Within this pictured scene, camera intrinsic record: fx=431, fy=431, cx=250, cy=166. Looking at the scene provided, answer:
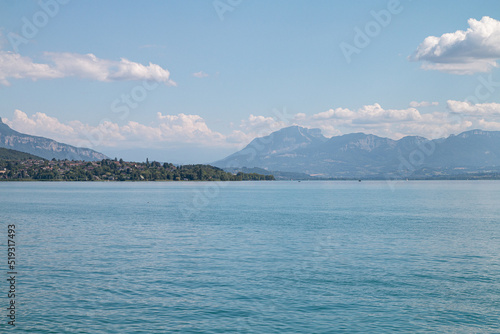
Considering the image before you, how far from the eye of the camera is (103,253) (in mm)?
55062

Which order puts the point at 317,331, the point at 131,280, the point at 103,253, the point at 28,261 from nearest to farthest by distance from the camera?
the point at 317,331 → the point at 131,280 → the point at 28,261 → the point at 103,253

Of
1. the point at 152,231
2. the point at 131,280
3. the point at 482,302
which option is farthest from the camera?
the point at 152,231

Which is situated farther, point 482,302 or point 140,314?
point 482,302

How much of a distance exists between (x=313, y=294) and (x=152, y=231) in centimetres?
4720

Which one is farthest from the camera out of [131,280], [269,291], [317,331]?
[131,280]

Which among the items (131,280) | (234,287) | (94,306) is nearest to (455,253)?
(234,287)

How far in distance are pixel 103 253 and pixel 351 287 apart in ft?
106

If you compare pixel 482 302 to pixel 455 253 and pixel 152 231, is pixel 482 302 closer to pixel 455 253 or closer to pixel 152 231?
pixel 455 253

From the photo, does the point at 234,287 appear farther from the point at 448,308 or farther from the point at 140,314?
the point at 448,308

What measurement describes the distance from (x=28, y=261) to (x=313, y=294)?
110 feet

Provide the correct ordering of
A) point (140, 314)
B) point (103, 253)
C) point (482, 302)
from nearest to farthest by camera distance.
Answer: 1. point (140, 314)
2. point (482, 302)
3. point (103, 253)

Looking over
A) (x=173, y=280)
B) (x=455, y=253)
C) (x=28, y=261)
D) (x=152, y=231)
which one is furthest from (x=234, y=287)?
(x=152, y=231)

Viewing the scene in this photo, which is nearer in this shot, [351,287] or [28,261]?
[351,287]

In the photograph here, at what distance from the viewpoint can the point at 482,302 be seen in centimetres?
3462
